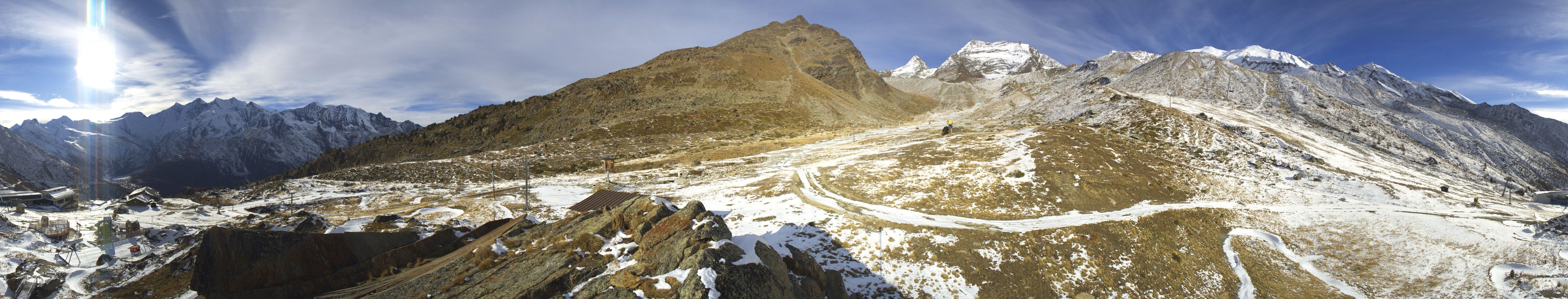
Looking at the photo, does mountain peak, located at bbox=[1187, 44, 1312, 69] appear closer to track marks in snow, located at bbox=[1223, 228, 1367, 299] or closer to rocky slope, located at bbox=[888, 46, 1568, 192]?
rocky slope, located at bbox=[888, 46, 1568, 192]

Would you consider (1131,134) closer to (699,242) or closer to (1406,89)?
(699,242)

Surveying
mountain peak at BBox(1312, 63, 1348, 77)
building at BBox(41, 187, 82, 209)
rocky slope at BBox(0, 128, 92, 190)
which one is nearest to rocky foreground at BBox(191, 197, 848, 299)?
building at BBox(41, 187, 82, 209)

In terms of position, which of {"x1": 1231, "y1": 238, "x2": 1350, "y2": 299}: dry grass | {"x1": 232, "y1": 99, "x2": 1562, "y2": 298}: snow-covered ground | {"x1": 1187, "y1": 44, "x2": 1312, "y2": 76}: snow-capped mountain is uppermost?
{"x1": 1187, "y1": 44, "x2": 1312, "y2": 76}: snow-capped mountain

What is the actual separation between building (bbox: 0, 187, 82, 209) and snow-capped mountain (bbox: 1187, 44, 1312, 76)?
166 meters

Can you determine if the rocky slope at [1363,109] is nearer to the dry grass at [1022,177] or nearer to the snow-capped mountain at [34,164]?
the dry grass at [1022,177]

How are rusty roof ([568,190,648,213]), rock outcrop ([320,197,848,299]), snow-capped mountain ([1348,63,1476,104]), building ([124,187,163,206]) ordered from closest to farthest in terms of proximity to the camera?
rock outcrop ([320,197,848,299])
rusty roof ([568,190,648,213])
building ([124,187,163,206])
snow-capped mountain ([1348,63,1476,104])

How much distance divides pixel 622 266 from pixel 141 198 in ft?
124

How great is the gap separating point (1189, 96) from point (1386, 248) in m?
72.4

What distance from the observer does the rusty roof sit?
25.2 m

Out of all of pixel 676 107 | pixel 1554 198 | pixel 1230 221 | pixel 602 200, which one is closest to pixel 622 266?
pixel 602 200

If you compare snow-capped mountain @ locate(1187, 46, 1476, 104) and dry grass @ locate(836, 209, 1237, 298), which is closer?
dry grass @ locate(836, 209, 1237, 298)

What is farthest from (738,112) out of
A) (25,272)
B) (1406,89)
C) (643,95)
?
(1406,89)

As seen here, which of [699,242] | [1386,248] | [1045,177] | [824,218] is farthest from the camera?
[1045,177]

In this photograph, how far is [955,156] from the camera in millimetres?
38000
